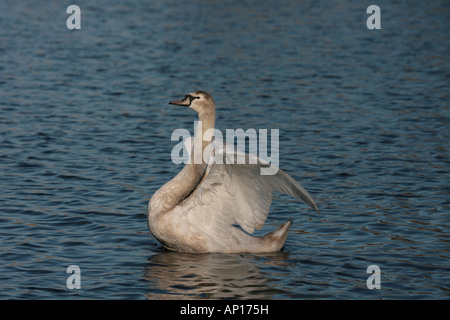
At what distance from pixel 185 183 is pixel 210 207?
0.54m

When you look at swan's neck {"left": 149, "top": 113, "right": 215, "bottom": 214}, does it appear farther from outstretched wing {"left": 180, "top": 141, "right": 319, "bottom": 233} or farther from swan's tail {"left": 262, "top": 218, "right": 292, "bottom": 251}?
swan's tail {"left": 262, "top": 218, "right": 292, "bottom": 251}

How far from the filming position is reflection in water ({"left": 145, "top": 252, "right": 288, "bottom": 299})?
9.62 metres

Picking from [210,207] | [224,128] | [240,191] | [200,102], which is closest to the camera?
[240,191]

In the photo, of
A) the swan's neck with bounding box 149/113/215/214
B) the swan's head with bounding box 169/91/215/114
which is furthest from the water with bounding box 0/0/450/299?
the swan's head with bounding box 169/91/215/114

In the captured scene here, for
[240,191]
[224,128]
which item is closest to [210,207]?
[240,191]

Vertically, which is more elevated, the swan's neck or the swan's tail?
the swan's neck

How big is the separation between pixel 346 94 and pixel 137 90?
246 inches

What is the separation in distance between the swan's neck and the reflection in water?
2.54 feet

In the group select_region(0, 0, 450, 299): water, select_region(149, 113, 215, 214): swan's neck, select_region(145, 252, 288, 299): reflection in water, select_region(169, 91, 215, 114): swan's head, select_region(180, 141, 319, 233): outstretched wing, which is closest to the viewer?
select_region(145, 252, 288, 299): reflection in water

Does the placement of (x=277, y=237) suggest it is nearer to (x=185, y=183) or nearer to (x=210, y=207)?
(x=210, y=207)

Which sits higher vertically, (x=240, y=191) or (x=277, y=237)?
(x=240, y=191)

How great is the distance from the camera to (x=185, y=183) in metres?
11.0

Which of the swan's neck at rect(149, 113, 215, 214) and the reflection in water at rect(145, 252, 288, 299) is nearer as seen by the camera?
the reflection in water at rect(145, 252, 288, 299)

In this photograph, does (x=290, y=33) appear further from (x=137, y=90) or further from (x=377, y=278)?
(x=377, y=278)
